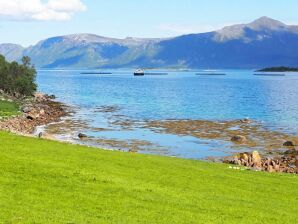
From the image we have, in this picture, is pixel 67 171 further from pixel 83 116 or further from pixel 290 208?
pixel 83 116

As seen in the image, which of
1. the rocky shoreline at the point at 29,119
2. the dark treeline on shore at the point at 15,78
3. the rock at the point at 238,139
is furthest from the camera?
the dark treeline on shore at the point at 15,78

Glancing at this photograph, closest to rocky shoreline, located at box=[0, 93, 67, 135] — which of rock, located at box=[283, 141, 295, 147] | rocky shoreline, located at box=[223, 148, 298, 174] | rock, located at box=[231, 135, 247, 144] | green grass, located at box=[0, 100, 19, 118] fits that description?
green grass, located at box=[0, 100, 19, 118]

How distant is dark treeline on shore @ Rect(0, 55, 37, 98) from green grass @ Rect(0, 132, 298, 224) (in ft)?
357

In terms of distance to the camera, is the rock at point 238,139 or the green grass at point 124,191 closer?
the green grass at point 124,191

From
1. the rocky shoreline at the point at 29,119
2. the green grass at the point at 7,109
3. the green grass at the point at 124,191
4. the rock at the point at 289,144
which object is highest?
the green grass at the point at 124,191

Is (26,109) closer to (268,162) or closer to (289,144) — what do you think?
(289,144)

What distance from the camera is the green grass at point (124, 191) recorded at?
22600 millimetres

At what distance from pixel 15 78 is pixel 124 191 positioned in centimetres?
12373

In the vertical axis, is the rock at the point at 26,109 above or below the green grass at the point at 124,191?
below

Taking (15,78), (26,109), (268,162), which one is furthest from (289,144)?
(15,78)

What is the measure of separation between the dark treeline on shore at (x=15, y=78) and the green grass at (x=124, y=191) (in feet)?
357

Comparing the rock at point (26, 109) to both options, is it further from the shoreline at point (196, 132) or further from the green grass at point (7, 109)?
the green grass at point (7, 109)

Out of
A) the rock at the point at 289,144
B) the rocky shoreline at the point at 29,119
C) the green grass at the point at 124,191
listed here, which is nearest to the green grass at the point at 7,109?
the rocky shoreline at the point at 29,119

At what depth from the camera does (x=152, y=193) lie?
27562 mm
